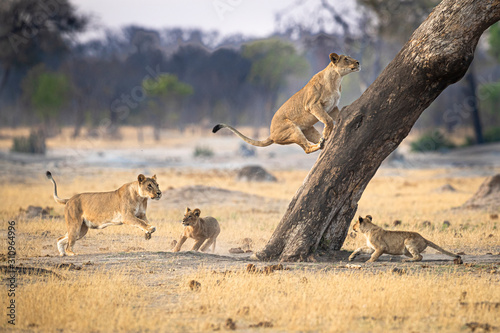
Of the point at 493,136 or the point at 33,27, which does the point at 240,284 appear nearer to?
the point at 33,27

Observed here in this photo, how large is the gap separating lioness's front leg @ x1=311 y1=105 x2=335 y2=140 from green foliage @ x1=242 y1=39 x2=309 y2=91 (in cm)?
4035

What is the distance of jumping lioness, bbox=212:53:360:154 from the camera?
356 inches

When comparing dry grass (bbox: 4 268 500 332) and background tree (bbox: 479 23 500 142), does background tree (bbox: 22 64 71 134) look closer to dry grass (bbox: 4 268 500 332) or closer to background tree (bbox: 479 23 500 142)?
background tree (bbox: 479 23 500 142)

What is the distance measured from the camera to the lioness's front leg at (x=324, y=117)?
8984mm

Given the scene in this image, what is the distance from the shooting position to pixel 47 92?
43.7 meters

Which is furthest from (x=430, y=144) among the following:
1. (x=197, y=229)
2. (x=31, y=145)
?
(x=197, y=229)

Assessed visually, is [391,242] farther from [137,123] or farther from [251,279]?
[137,123]

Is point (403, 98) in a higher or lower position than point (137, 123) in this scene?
lower

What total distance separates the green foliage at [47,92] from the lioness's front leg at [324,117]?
123 feet

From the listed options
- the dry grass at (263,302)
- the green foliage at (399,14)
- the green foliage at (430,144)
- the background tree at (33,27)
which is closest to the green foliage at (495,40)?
the green foliage at (430,144)

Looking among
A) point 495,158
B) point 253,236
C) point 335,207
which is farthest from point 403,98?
point 495,158

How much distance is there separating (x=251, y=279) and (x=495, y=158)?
1133 inches

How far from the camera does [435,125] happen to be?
51.8m

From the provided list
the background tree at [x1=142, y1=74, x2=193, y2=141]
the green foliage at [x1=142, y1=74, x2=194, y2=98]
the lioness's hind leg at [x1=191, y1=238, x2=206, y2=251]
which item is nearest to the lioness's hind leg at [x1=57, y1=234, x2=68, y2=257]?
the lioness's hind leg at [x1=191, y1=238, x2=206, y2=251]
